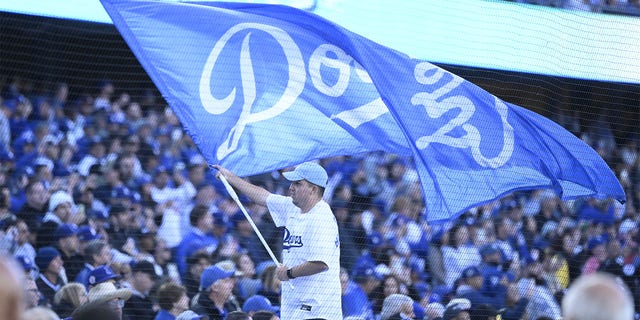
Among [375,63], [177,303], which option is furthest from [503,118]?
[177,303]

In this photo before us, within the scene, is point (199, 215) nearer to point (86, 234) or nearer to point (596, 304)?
point (86, 234)

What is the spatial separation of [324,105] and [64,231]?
2078mm

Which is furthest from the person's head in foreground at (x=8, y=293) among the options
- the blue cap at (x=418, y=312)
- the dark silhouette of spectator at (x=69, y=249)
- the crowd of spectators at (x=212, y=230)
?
the blue cap at (x=418, y=312)

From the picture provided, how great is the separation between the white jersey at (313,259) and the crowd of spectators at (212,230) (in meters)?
0.48

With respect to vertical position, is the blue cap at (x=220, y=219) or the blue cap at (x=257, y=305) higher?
the blue cap at (x=220, y=219)

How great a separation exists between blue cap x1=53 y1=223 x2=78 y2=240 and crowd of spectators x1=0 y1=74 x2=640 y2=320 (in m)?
0.01

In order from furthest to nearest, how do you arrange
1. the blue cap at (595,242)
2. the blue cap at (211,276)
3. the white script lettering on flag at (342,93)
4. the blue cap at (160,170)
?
1. the blue cap at (595,242)
2. the blue cap at (160,170)
3. the blue cap at (211,276)
4. the white script lettering on flag at (342,93)

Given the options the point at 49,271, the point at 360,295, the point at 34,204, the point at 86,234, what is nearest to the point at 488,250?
the point at 360,295

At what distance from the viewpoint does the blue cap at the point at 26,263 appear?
6523mm

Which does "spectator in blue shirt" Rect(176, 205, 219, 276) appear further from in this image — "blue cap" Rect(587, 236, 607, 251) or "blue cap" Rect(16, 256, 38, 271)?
"blue cap" Rect(587, 236, 607, 251)

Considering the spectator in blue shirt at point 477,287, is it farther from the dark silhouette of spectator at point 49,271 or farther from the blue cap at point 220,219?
the dark silhouette of spectator at point 49,271

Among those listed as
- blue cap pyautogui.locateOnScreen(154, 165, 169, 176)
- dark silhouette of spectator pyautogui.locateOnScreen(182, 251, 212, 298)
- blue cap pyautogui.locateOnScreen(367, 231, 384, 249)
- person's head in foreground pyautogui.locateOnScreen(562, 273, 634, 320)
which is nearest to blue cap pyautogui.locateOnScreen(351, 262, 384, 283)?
blue cap pyautogui.locateOnScreen(367, 231, 384, 249)

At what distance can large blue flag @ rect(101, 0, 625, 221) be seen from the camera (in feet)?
20.0

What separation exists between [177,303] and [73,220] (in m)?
1.83
